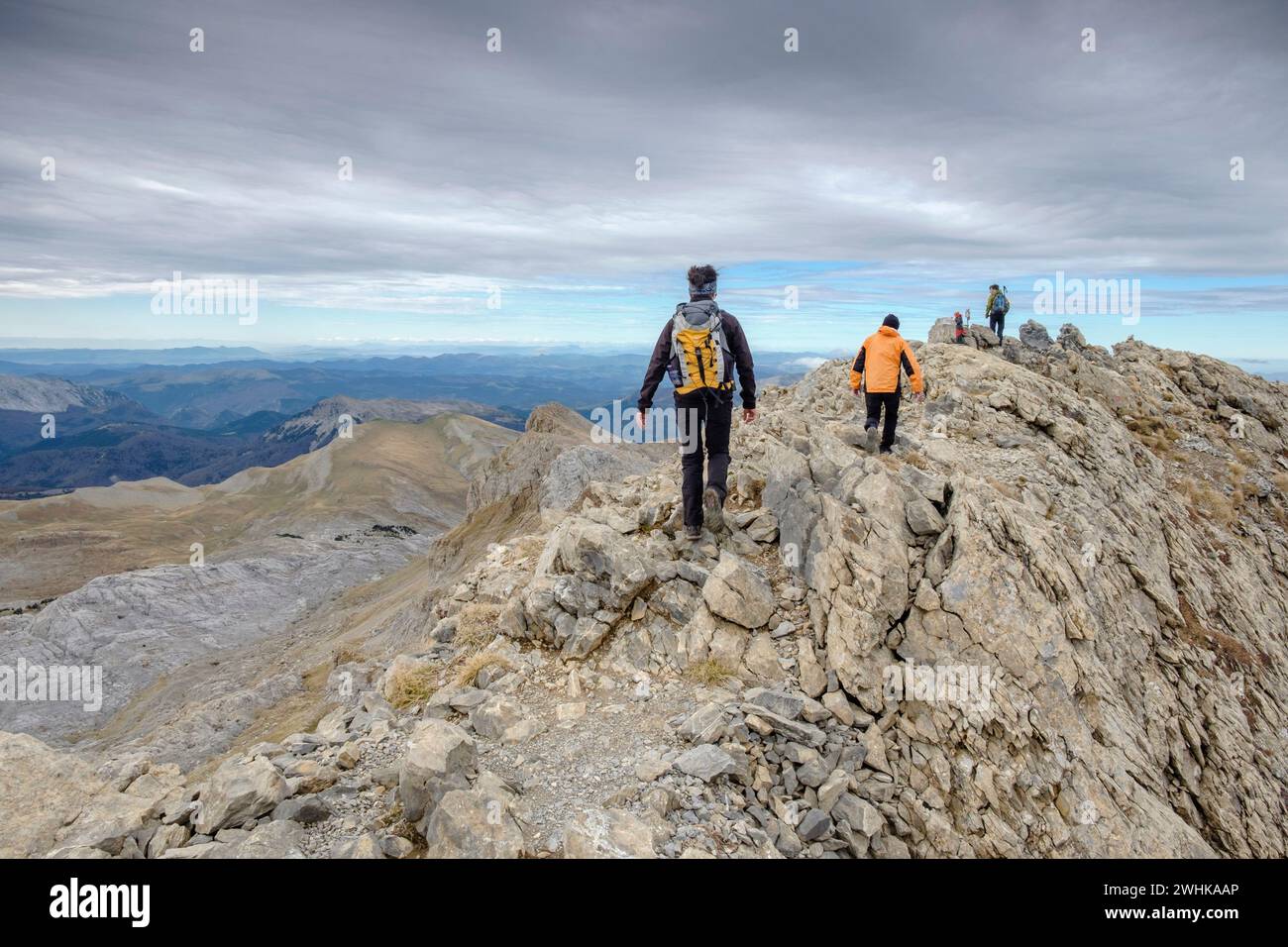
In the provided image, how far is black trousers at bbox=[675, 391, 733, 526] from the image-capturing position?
470 inches

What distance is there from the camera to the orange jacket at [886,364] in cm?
1504

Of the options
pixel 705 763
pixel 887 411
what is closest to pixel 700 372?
pixel 887 411

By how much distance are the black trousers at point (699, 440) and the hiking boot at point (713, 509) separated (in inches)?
4.3

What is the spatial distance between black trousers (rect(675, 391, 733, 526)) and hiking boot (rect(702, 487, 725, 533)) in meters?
0.11

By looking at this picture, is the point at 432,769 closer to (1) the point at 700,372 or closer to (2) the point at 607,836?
(2) the point at 607,836

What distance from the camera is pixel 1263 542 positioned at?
22609mm

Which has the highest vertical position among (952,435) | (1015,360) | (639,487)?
(1015,360)

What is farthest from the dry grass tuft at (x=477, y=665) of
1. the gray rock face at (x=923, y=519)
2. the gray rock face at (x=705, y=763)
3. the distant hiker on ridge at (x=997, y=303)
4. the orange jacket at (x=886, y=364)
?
the distant hiker on ridge at (x=997, y=303)

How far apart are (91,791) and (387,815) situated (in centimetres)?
466

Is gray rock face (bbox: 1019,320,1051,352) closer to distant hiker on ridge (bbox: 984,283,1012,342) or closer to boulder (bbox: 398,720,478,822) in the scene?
distant hiker on ridge (bbox: 984,283,1012,342)

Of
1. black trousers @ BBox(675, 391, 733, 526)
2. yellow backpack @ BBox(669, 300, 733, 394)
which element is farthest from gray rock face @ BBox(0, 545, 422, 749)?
yellow backpack @ BBox(669, 300, 733, 394)
